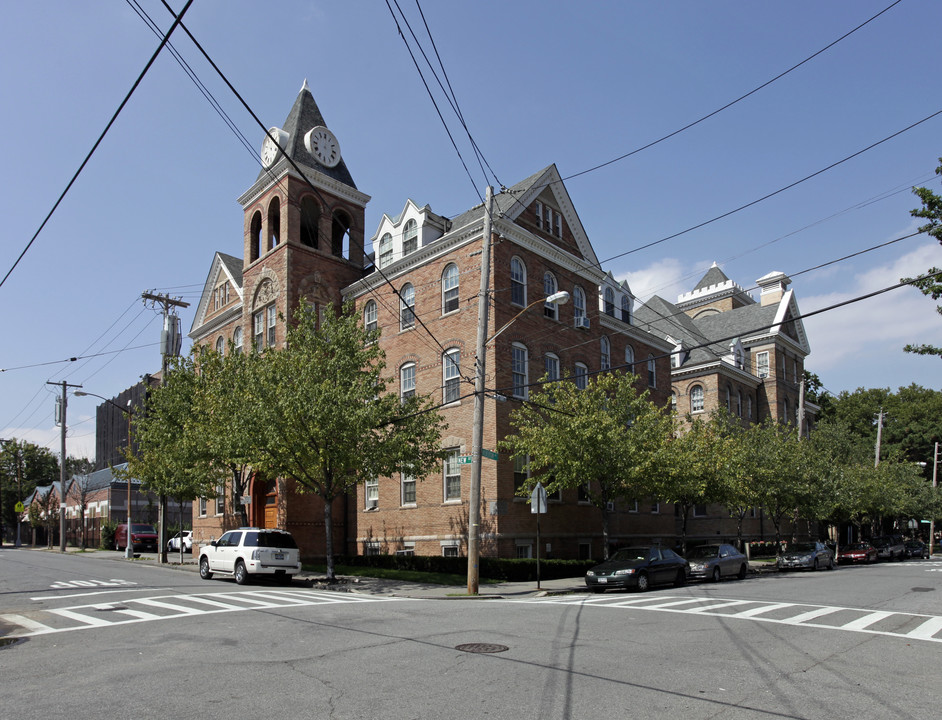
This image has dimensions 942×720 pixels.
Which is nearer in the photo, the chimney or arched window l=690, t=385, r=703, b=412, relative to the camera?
arched window l=690, t=385, r=703, b=412

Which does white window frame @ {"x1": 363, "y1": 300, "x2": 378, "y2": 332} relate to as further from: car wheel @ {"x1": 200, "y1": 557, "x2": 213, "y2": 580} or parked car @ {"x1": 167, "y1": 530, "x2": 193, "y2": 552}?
parked car @ {"x1": 167, "y1": 530, "x2": 193, "y2": 552}

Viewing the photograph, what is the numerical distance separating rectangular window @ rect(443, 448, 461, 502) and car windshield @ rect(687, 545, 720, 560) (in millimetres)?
9049

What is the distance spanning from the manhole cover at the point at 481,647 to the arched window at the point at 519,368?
18.3 m

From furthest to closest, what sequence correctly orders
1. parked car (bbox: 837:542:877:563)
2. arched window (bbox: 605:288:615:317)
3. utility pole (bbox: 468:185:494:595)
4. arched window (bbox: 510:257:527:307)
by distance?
parked car (bbox: 837:542:877:563) → arched window (bbox: 605:288:615:317) → arched window (bbox: 510:257:527:307) → utility pole (bbox: 468:185:494:595)

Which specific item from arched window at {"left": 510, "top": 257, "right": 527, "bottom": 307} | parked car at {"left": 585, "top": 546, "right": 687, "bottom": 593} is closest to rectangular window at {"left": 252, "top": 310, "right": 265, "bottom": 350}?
arched window at {"left": 510, "top": 257, "right": 527, "bottom": 307}

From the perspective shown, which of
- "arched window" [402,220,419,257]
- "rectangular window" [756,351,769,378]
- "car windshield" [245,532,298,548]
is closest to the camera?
"car windshield" [245,532,298,548]

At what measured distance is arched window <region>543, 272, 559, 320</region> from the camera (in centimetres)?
3058

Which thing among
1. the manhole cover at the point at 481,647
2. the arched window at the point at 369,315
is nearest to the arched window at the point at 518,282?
the arched window at the point at 369,315

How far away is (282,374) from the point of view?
22.8 m

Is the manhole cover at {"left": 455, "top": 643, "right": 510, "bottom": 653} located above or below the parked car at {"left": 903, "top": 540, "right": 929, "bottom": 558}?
above

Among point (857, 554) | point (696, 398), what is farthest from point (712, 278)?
point (857, 554)

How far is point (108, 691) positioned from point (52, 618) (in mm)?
7448

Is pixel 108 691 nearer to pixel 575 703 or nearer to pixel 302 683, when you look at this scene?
pixel 302 683

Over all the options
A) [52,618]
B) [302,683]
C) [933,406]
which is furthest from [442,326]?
[933,406]
